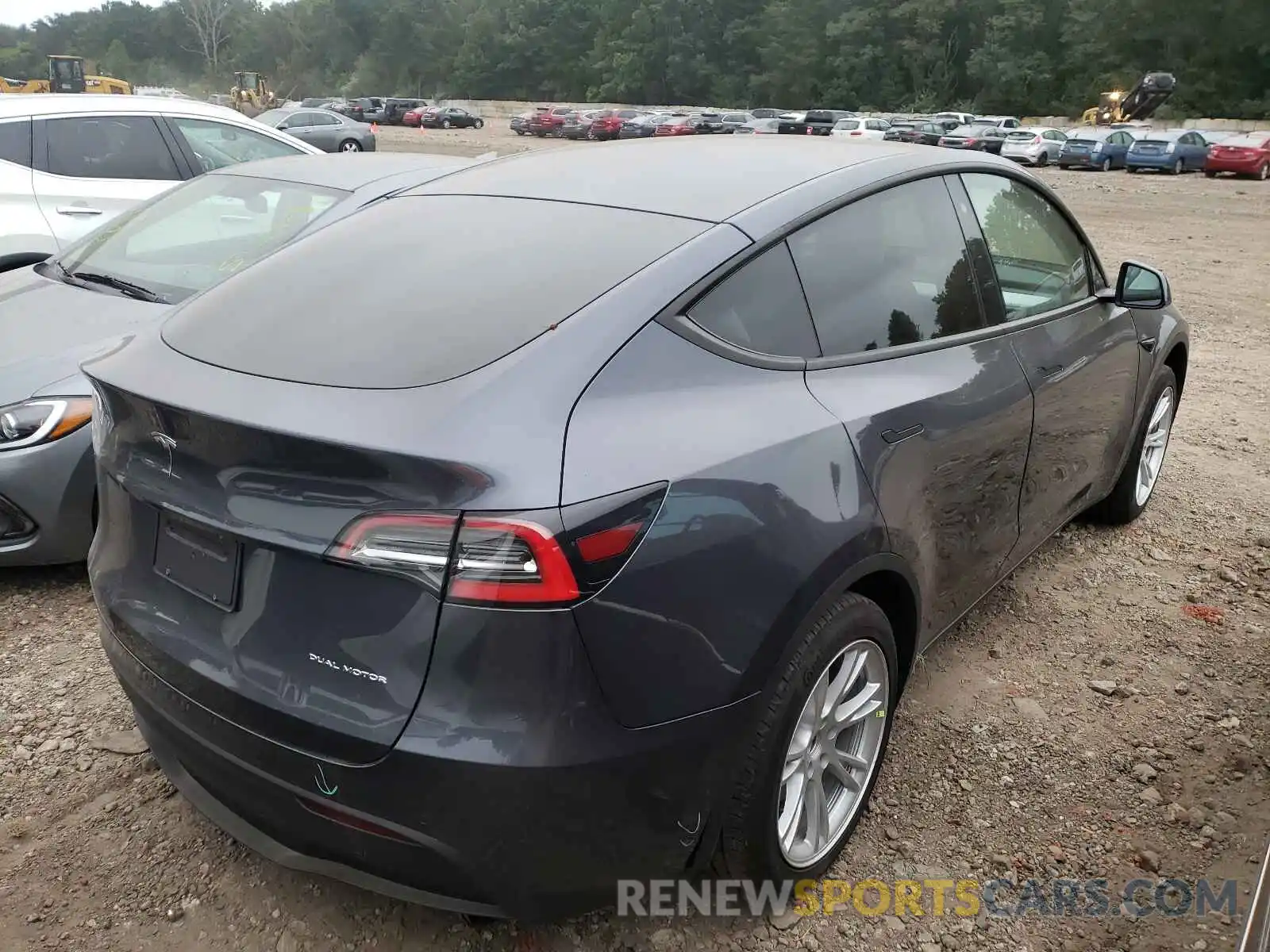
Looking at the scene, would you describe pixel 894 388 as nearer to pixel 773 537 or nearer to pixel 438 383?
pixel 773 537

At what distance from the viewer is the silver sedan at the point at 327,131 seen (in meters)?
26.6

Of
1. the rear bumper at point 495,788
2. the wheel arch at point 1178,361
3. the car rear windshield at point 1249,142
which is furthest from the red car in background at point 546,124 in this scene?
the rear bumper at point 495,788

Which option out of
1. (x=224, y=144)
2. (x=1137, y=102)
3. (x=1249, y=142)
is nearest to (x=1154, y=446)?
(x=224, y=144)

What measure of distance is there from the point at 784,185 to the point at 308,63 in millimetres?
123605

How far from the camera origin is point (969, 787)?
280 centimetres

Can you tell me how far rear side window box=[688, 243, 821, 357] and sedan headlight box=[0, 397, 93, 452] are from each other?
98.4 inches

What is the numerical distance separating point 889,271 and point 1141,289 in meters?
1.52

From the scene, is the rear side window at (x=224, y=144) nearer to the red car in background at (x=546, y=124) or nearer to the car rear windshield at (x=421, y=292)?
the car rear windshield at (x=421, y=292)

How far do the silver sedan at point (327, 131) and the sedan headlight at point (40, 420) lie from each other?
23369mm

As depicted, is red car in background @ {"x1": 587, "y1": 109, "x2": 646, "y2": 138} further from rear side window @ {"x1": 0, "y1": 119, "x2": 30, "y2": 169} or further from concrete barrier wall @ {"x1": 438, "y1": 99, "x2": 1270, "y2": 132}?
rear side window @ {"x1": 0, "y1": 119, "x2": 30, "y2": 169}

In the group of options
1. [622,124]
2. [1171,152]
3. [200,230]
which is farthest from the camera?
[622,124]

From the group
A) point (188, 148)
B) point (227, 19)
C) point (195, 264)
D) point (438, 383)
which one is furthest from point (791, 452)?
point (227, 19)

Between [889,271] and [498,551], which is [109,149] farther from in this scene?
[498,551]

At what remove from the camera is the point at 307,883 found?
7.80 ft
